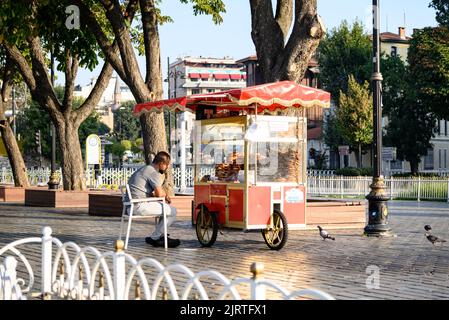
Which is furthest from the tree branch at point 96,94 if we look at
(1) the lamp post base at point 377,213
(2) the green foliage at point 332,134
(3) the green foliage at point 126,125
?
(3) the green foliage at point 126,125

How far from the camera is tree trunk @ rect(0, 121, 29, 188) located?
1325 inches

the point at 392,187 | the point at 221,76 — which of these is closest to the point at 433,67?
the point at 392,187

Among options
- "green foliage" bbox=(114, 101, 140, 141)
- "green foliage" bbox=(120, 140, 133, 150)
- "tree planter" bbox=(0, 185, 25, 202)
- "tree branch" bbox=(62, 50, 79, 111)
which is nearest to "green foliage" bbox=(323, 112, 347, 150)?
"green foliage" bbox=(120, 140, 133, 150)

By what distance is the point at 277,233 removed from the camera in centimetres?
1327

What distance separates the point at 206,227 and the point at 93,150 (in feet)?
76.8

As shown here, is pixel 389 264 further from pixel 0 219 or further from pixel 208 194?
pixel 0 219

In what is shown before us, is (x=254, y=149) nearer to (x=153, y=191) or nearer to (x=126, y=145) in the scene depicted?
(x=153, y=191)

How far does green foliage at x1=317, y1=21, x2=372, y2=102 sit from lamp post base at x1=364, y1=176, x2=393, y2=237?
54.5m

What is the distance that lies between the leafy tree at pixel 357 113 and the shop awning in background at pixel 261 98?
150 feet

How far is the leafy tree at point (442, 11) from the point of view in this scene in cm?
5691

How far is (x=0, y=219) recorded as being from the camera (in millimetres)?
20734

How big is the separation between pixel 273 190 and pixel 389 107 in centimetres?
5144

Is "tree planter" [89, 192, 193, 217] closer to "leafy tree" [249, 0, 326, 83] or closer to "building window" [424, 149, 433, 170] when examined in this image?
"leafy tree" [249, 0, 326, 83]
